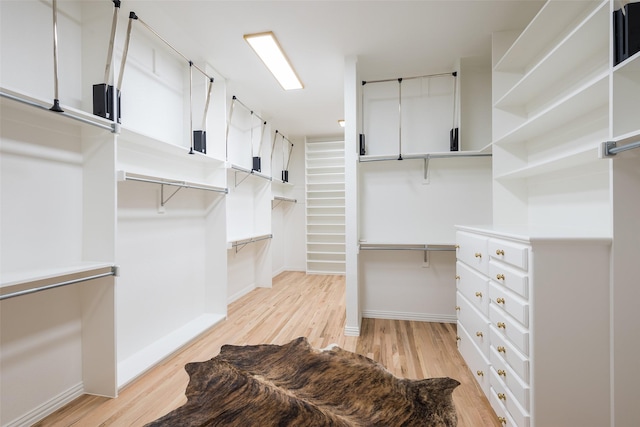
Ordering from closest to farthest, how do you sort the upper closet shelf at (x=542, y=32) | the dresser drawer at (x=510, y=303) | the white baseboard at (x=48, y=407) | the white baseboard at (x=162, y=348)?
the dresser drawer at (x=510, y=303) < the white baseboard at (x=48, y=407) < the upper closet shelf at (x=542, y=32) < the white baseboard at (x=162, y=348)

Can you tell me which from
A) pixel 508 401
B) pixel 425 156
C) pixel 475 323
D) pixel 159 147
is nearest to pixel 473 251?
pixel 475 323

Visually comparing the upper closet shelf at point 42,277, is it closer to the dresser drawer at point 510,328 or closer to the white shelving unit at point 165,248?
the white shelving unit at point 165,248

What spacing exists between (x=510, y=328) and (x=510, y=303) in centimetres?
13

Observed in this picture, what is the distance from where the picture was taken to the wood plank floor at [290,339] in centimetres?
173

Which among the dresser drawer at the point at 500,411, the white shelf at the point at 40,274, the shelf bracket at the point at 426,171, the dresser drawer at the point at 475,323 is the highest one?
the shelf bracket at the point at 426,171

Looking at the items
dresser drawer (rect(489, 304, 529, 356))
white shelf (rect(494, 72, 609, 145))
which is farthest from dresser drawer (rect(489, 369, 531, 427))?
white shelf (rect(494, 72, 609, 145))

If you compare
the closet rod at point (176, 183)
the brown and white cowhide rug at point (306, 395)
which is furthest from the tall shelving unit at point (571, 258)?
the closet rod at point (176, 183)

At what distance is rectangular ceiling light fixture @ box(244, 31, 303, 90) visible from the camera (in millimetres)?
2506

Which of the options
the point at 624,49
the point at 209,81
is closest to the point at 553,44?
the point at 624,49

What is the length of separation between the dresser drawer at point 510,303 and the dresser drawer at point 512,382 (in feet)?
0.94

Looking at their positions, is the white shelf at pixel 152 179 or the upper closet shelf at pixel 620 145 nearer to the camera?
the upper closet shelf at pixel 620 145

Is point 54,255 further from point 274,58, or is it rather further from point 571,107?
point 571,107

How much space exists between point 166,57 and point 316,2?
154 cm

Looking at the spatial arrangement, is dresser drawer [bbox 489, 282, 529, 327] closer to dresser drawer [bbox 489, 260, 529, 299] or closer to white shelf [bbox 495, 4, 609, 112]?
dresser drawer [bbox 489, 260, 529, 299]
